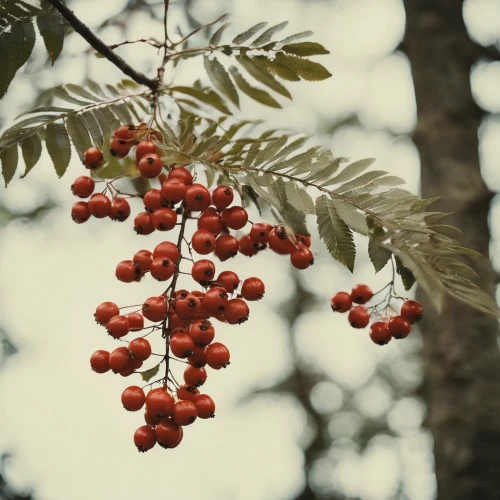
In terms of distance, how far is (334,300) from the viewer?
236 centimetres

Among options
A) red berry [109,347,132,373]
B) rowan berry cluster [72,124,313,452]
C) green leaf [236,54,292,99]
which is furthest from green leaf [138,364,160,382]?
green leaf [236,54,292,99]

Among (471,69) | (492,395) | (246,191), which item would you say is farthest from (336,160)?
(471,69)

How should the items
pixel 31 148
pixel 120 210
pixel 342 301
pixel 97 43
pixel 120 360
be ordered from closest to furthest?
pixel 120 360, pixel 97 43, pixel 120 210, pixel 31 148, pixel 342 301

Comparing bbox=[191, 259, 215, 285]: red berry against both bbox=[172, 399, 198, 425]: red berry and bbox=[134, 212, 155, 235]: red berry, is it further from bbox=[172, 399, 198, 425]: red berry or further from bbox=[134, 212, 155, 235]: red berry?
bbox=[172, 399, 198, 425]: red berry

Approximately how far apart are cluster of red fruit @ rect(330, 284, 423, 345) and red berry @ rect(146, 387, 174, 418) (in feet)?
3.02

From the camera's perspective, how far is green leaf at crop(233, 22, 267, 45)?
7.30 feet

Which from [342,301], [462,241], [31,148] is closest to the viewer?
[31,148]

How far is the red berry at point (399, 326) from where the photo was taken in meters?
2.18

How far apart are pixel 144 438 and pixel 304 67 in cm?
150

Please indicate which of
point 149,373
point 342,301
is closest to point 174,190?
point 149,373

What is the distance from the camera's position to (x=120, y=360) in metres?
Answer: 1.76

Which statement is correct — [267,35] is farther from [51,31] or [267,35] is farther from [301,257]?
[301,257]

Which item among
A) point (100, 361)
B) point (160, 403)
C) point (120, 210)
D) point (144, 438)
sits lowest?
point (144, 438)

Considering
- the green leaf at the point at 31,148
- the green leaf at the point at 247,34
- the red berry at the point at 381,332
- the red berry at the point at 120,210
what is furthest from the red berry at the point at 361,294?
the green leaf at the point at 31,148
